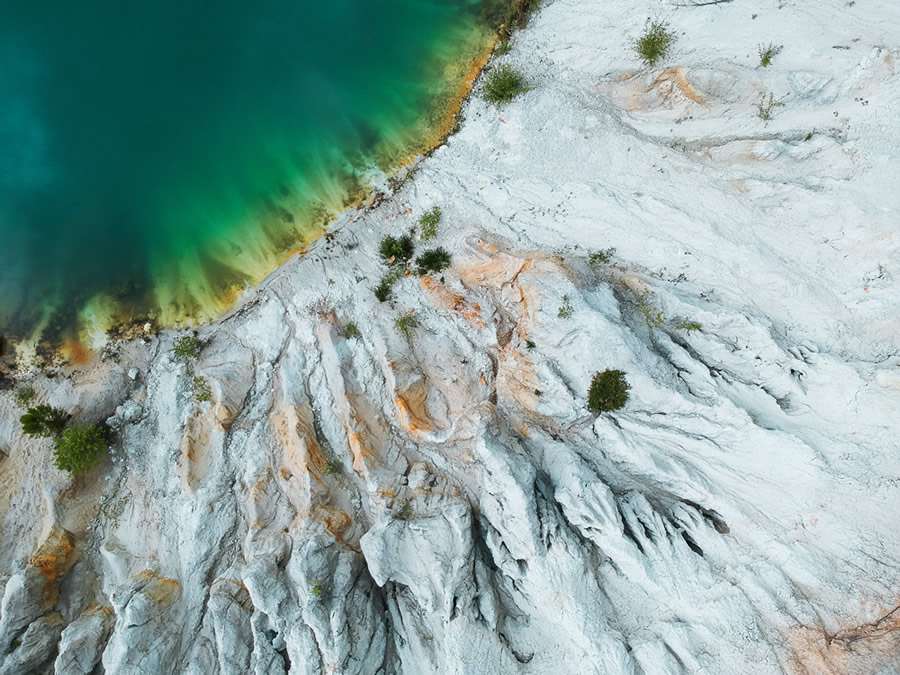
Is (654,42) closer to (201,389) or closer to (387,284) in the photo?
(387,284)

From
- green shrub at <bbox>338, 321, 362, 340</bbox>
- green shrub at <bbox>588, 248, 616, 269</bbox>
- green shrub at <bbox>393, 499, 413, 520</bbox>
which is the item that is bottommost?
green shrub at <bbox>393, 499, 413, 520</bbox>

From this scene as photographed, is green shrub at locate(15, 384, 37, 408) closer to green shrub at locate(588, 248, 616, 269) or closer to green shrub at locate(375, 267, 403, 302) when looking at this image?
green shrub at locate(375, 267, 403, 302)

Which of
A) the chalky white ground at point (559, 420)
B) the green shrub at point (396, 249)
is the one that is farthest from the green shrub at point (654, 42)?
the green shrub at point (396, 249)

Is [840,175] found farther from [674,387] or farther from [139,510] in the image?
[139,510]

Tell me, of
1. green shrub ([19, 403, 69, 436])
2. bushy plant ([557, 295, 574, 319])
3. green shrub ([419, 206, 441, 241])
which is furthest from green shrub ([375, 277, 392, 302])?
green shrub ([19, 403, 69, 436])

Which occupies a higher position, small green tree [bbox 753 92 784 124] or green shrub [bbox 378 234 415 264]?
green shrub [bbox 378 234 415 264]

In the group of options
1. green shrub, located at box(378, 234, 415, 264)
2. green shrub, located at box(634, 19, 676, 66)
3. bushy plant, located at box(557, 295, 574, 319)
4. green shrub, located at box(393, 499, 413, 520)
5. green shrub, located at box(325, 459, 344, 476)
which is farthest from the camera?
green shrub, located at box(378, 234, 415, 264)

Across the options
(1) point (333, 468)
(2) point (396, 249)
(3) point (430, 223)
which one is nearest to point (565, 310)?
(3) point (430, 223)
